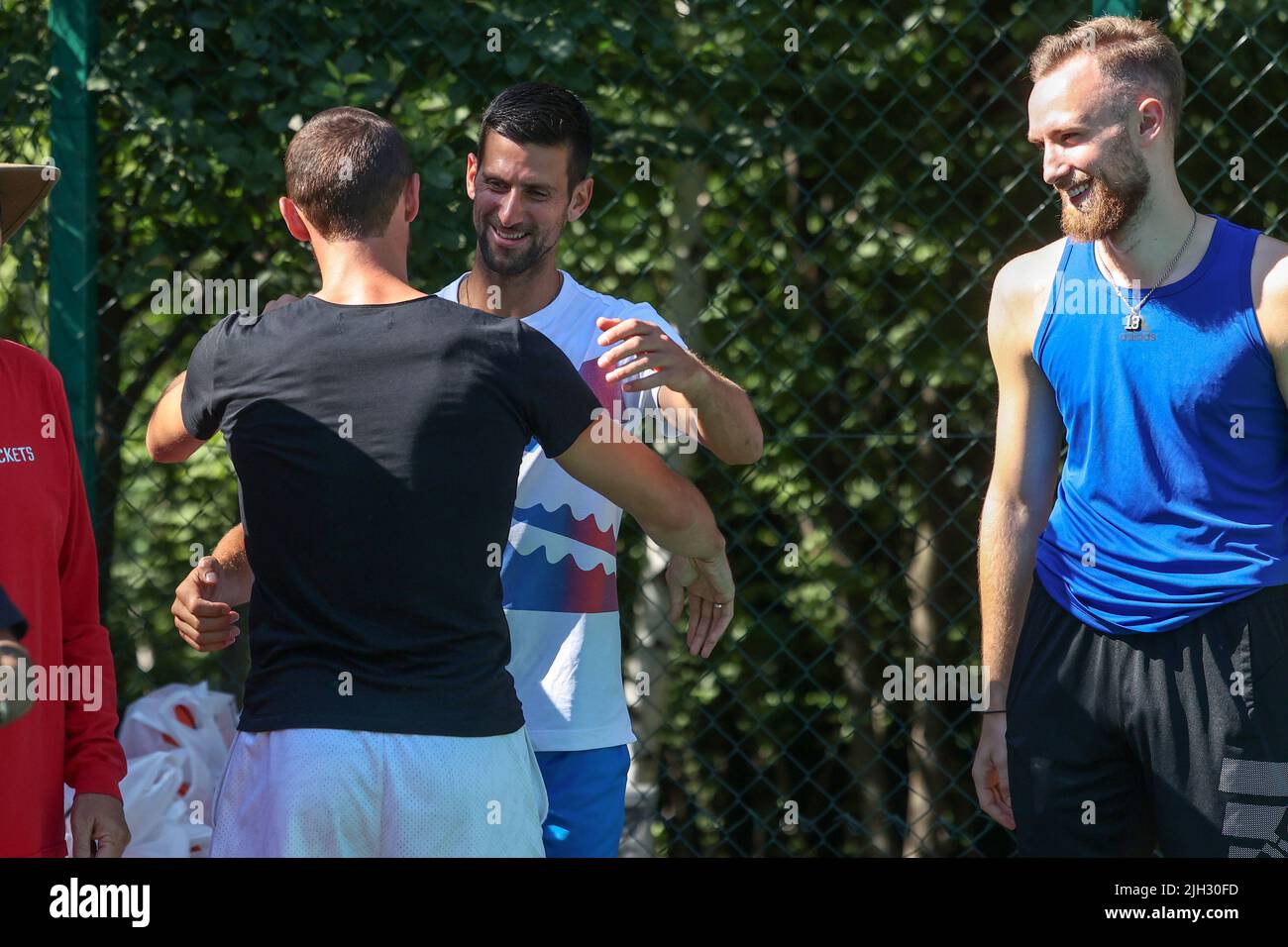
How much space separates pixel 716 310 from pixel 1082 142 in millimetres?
1989

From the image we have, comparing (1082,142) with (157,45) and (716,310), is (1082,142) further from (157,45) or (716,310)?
(157,45)

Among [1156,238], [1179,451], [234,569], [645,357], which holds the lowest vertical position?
[234,569]

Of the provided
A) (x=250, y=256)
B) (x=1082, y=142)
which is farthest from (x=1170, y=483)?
(x=250, y=256)

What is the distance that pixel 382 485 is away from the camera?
2043 mm

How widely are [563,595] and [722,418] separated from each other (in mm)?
489

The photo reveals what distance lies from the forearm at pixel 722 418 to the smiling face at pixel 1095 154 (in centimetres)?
67

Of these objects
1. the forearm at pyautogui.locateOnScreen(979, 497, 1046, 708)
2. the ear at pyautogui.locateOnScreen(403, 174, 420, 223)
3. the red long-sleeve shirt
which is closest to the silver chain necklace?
the forearm at pyautogui.locateOnScreen(979, 497, 1046, 708)

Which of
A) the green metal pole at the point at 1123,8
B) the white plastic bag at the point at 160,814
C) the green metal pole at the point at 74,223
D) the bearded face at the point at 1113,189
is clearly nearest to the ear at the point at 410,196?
the bearded face at the point at 1113,189

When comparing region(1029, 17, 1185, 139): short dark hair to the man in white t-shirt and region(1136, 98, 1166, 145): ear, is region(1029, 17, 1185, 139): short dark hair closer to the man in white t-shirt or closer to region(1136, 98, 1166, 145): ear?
region(1136, 98, 1166, 145): ear

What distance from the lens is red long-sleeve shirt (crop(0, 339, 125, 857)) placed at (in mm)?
2188

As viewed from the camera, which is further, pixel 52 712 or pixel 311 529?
pixel 52 712

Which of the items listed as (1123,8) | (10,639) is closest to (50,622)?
(10,639)

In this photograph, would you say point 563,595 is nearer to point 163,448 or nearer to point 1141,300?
point 163,448

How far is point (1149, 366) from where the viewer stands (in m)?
2.49
